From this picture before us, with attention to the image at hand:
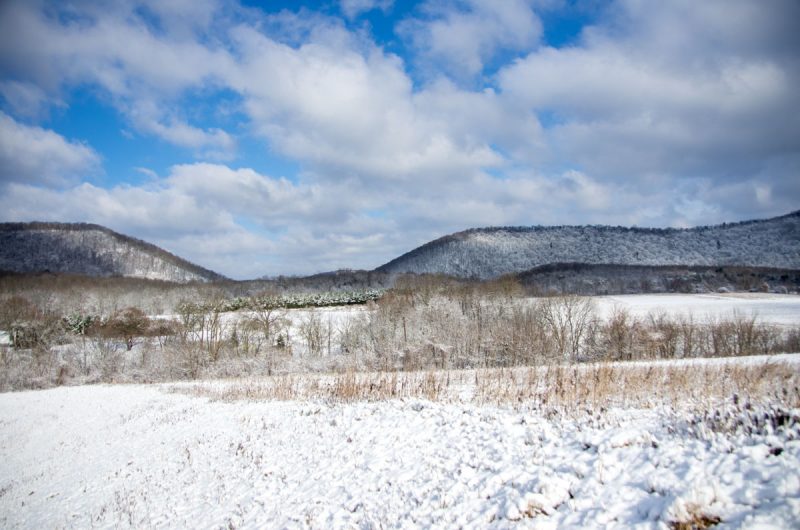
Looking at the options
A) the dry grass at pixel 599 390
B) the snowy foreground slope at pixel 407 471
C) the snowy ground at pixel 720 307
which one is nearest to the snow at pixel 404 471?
the snowy foreground slope at pixel 407 471

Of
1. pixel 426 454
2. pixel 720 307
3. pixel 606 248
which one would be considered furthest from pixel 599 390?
pixel 606 248

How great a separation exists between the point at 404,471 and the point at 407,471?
0.28 ft

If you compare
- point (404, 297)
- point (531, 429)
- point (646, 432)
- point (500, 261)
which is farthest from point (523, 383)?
point (500, 261)

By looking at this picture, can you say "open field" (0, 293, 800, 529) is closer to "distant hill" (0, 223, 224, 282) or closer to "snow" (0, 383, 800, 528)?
"snow" (0, 383, 800, 528)

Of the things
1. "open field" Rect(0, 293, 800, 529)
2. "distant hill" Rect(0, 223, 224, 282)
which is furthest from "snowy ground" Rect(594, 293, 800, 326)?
"distant hill" Rect(0, 223, 224, 282)

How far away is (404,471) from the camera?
30.1ft

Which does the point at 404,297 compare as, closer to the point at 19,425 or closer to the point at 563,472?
the point at 19,425

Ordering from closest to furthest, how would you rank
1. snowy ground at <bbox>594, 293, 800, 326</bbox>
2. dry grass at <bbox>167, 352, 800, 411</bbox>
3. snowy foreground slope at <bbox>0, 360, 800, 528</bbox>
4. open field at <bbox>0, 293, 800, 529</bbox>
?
1. snowy foreground slope at <bbox>0, 360, 800, 528</bbox>
2. open field at <bbox>0, 293, 800, 529</bbox>
3. dry grass at <bbox>167, 352, 800, 411</bbox>
4. snowy ground at <bbox>594, 293, 800, 326</bbox>

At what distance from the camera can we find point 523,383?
1505 centimetres

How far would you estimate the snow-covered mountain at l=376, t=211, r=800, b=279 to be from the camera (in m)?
154

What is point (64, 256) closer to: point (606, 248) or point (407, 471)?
point (407, 471)

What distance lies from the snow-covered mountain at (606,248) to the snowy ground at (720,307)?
70.8 metres

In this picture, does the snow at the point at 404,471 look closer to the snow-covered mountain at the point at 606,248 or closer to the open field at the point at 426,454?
the open field at the point at 426,454

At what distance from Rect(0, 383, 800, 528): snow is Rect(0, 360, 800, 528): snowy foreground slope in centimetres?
3
